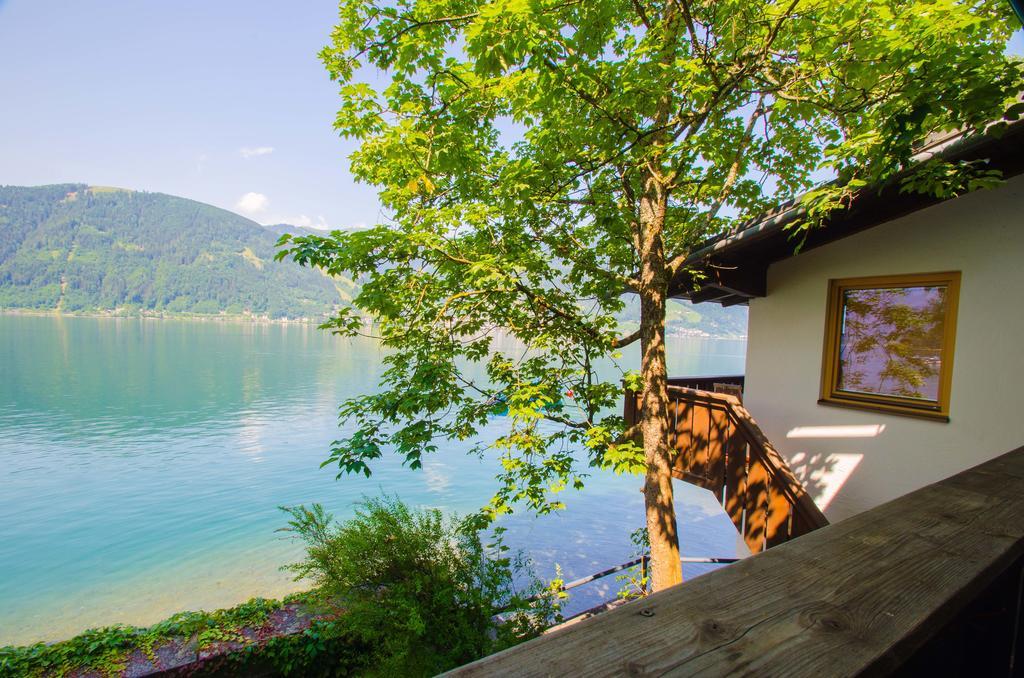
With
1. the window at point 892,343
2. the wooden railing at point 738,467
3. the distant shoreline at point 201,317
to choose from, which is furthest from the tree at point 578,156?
the distant shoreline at point 201,317

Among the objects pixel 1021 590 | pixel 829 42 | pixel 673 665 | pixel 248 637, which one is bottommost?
pixel 248 637

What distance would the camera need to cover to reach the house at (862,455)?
68cm

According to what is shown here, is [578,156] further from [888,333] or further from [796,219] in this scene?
[888,333]

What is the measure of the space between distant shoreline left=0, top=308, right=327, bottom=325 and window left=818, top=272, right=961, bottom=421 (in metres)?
165

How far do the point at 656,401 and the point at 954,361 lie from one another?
2848 mm

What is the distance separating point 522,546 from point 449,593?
14.8 m

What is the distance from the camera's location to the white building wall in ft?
14.5

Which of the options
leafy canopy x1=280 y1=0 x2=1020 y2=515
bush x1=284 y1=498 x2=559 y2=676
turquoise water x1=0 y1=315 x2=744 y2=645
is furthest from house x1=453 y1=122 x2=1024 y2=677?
turquoise water x1=0 y1=315 x2=744 y2=645

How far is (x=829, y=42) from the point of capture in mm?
4957

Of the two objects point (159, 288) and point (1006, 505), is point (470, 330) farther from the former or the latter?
point (159, 288)

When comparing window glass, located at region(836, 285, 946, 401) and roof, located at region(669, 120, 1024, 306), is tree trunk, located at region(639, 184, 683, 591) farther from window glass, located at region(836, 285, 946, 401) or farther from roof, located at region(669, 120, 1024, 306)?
window glass, located at region(836, 285, 946, 401)

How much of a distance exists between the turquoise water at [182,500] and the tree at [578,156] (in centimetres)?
147

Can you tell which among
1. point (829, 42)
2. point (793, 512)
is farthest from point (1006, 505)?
point (829, 42)

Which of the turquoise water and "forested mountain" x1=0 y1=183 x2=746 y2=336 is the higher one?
"forested mountain" x1=0 y1=183 x2=746 y2=336
